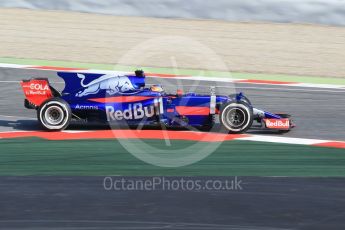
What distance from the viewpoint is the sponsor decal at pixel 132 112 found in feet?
42.7

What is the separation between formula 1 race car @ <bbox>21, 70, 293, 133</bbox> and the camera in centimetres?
1295

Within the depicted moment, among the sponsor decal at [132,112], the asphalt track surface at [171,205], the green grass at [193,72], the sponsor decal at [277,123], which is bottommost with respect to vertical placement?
the asphalt track surface at [171,205]

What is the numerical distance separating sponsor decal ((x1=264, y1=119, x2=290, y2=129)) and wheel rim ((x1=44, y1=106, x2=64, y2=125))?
320 cm

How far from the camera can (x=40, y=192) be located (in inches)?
344

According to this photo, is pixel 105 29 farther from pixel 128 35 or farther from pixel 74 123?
pixel 74 123

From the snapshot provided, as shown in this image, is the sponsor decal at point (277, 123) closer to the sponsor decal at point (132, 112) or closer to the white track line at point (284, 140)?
the white track line at point (284, 140)

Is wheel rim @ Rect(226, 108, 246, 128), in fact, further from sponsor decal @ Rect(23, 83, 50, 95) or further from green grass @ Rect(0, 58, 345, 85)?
green grass @ Rect(0, 58, 345, 85)

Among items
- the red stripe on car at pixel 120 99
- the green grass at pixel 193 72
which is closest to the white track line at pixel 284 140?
the red stripe on car at pixel 120 99

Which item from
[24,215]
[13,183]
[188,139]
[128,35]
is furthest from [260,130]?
[128,35]

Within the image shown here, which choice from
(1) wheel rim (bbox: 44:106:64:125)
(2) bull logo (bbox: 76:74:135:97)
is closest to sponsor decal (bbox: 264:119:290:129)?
(2) bull logo (bbox: 76:74:135:97)

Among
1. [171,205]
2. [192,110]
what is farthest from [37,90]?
[171,205]

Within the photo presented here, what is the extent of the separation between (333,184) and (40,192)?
321 centimetres

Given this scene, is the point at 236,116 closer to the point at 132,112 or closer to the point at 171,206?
the point at 132,112

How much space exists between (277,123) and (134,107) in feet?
7.34
